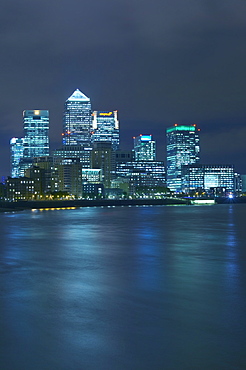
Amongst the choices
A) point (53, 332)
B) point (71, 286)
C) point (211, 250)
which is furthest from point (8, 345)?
point (211, 250)

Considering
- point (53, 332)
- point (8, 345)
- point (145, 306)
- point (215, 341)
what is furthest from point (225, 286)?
point (8, 345)

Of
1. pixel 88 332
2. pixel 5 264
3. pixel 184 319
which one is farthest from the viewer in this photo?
pixel 5 264

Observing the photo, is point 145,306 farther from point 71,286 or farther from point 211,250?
point 211,250

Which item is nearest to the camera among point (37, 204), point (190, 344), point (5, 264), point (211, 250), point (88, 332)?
point (190, 344)

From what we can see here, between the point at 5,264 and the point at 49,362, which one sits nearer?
the point at 49,362

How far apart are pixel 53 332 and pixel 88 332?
0.92 m

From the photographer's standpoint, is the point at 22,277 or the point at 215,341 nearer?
the point at 215,341

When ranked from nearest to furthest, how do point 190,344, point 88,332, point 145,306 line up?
point 190,344 < point 88,332 < point 145,306

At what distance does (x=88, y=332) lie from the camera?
12500 mm

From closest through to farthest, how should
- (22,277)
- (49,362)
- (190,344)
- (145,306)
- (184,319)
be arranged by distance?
(49,362) < (190,344) < (184,319) < (145,306) < (22,277)

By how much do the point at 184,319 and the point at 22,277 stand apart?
33.2 ft

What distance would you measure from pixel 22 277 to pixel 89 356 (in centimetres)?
1174

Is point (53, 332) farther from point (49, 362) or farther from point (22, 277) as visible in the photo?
point (22, 277)

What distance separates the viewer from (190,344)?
11.4 meters
